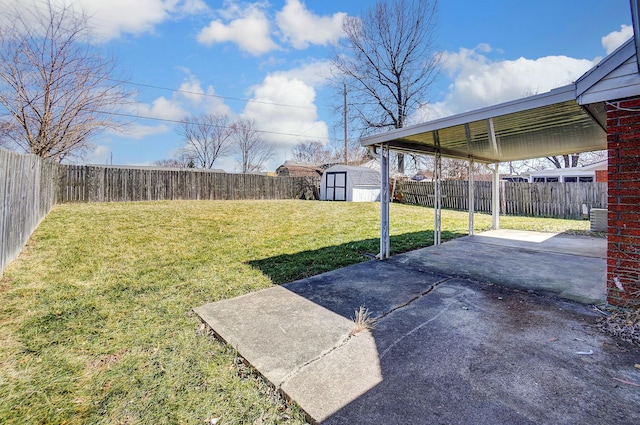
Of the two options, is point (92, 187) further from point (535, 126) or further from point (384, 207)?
point (535, 126)

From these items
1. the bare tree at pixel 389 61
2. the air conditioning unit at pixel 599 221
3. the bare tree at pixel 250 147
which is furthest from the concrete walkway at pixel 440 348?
the bare tree at pixel 250 147

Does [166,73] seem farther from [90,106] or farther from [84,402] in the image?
[84,402]

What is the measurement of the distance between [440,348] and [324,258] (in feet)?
10.5

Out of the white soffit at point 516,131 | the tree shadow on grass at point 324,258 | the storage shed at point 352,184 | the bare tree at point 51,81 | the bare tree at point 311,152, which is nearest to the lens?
the white soffit at point 516,131

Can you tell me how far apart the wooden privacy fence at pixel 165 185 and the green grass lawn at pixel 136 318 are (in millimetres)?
6603

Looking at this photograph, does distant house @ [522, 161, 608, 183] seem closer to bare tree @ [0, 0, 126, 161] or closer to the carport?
the carport

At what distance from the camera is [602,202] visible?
11969 mm

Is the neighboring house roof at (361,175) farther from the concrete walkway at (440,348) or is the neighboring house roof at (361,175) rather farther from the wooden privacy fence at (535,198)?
the concrete walkway at (440,348)

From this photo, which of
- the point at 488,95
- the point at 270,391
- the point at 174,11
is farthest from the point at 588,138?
the point at 488,95

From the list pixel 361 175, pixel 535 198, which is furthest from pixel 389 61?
pixel 535 198

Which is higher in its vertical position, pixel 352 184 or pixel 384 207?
pixel 352 184

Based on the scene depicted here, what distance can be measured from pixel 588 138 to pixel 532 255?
2.42 metres

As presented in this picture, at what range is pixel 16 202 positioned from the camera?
4609 millimetres

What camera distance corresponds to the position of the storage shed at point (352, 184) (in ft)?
62.7
